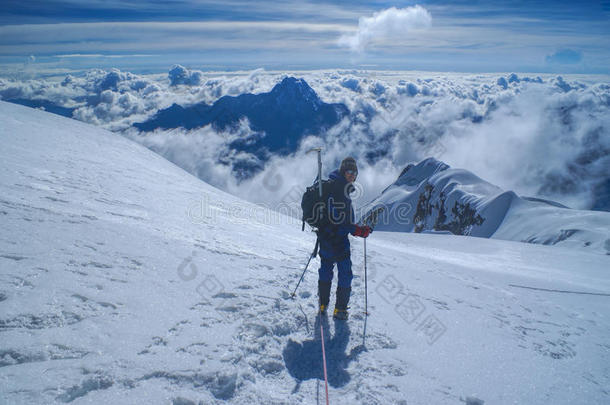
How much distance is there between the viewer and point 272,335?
4.43 metres

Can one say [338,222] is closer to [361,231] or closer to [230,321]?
[361,231]

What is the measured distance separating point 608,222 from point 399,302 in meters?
33.6

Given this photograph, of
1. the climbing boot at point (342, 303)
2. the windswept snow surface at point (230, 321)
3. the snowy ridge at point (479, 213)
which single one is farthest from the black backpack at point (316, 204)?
the snowy ridge at point (479, 213)

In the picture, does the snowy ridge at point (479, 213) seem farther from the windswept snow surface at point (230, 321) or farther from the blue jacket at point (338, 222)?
the blue jacket at point (338, 222)

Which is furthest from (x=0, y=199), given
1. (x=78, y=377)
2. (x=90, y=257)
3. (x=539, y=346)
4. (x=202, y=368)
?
(x=539, y=346)

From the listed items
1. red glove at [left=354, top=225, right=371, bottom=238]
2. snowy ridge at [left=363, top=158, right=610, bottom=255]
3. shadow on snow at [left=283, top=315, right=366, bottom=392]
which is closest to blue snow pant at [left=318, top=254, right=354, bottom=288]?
red glove at [left=354, top=225, right=371, bottom=238]

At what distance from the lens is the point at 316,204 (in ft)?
17.0

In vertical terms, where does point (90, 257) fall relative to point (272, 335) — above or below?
above

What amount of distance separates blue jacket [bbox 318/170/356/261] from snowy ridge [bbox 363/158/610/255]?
17455 mm

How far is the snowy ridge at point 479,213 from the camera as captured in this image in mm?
28812

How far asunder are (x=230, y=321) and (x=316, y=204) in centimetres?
209

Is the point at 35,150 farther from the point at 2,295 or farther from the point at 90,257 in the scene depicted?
the point at 2,295

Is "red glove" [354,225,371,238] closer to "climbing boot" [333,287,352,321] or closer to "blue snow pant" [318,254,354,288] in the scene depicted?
"blue snow pant" [318,254,354,288]

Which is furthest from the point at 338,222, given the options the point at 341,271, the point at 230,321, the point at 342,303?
the point at 230,321
